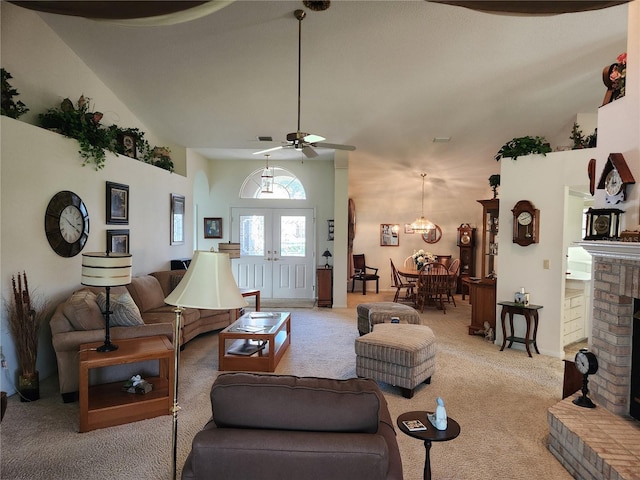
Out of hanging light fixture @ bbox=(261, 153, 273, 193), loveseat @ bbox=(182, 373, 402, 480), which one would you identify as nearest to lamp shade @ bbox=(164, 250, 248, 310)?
loveseat @ bbox=(182, 373, 402, 480)

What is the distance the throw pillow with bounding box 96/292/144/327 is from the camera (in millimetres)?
3527

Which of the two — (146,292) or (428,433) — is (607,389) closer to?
(428,433)

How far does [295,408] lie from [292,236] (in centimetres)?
691

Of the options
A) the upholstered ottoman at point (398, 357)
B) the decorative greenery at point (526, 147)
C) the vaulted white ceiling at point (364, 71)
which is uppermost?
the vaulted white ceiling at point (364, 71)

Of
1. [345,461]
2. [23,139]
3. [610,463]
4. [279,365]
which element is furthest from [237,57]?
[610,463]

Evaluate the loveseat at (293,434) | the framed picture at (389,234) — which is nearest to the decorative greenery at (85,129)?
the loveseat at (293,434)

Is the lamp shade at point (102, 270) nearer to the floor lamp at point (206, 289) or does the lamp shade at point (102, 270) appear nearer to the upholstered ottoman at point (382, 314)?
the floor lamp at point (206, 289)

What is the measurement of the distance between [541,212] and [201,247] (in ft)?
21.7

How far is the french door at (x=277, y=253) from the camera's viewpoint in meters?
8.41

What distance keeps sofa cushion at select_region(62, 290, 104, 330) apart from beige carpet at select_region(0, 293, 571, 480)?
0.67 m

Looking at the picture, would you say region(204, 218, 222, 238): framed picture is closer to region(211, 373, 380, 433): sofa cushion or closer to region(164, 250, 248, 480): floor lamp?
region(164, 250, 248, 480): floor lamp

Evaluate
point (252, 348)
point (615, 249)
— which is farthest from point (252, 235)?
point (615, 249)

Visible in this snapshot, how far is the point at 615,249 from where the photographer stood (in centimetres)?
268

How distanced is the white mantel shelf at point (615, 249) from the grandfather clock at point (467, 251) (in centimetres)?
641
